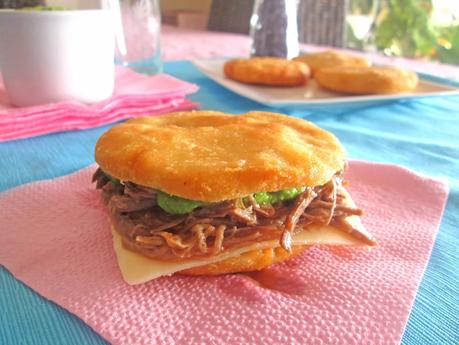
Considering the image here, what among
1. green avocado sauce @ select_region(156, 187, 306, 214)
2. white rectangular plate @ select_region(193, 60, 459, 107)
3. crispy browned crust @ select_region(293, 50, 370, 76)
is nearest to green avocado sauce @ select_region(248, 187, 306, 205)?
green avocado sauce @ select_region(156, 187, 306, 214)

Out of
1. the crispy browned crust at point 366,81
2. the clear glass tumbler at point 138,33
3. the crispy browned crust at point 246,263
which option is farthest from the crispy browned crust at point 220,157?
the clear glass tumbler at point 138,33

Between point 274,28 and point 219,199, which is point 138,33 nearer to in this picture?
point 274,28

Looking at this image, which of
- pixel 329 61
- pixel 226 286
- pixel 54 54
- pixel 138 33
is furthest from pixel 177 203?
pixel 329 61

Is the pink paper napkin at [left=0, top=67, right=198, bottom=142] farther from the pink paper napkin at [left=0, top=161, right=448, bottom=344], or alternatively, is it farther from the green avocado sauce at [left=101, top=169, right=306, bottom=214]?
the green avocado sauce at [left=101, top=169, right=306, bottom=214]

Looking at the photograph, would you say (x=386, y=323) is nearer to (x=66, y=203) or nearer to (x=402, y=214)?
(x=402, y=214)

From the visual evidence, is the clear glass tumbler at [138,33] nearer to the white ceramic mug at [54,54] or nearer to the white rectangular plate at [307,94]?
the white rectangular plate at [307,94]

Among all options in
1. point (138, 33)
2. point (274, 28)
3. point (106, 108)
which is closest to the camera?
point (106, 108)

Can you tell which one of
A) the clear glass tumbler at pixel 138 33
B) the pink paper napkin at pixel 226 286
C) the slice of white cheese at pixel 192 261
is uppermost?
the clear glass tumbler at pixel 138 33
